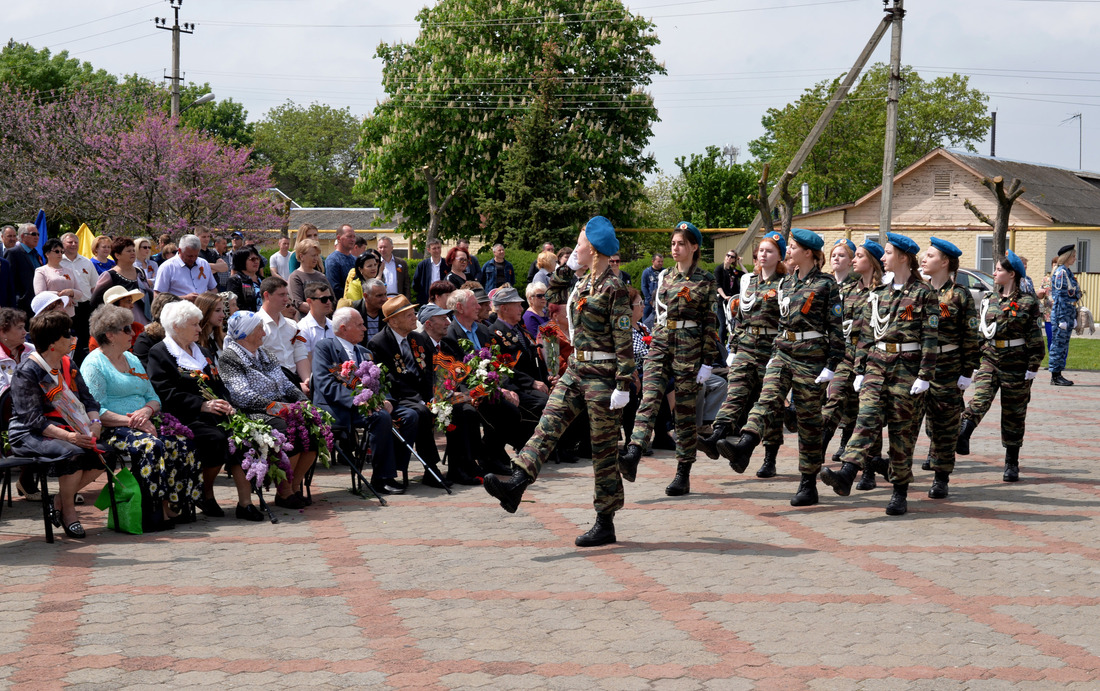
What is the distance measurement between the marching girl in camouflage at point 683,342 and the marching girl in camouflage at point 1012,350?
2.61 m

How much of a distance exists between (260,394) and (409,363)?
1.50 metres

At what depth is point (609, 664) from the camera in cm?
500

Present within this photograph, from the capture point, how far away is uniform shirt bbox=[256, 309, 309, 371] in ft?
31.0

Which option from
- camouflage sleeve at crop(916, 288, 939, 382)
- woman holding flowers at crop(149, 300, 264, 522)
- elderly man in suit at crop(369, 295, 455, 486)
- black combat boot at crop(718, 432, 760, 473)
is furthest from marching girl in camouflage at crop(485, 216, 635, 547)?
elderly man in suit at crop(369, 295, 455, 486)

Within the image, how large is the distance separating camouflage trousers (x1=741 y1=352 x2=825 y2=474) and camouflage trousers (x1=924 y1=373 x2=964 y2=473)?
94cm

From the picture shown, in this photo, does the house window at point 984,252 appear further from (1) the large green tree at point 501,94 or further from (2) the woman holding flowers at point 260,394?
(2) the woman holding flowers at point 260,394

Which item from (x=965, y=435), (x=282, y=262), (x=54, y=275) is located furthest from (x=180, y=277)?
(x=965, y=435)

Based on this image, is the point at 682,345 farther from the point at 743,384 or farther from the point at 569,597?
the point at 569,597

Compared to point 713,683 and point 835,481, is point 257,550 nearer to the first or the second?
point 713,683

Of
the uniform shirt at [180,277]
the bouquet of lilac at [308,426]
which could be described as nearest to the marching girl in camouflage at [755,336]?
the bouquet of lilac at [308,426]

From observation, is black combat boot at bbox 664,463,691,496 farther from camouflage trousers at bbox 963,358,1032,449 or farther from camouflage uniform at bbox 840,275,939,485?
camouflage trousers at bbox 963,358,1032,449

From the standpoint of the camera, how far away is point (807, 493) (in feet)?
28.3

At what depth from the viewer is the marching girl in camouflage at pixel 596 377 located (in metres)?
7.07

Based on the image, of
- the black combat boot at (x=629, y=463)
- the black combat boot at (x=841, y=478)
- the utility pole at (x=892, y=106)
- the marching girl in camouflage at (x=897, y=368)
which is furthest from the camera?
the utility pole at (x=892, y=106)
